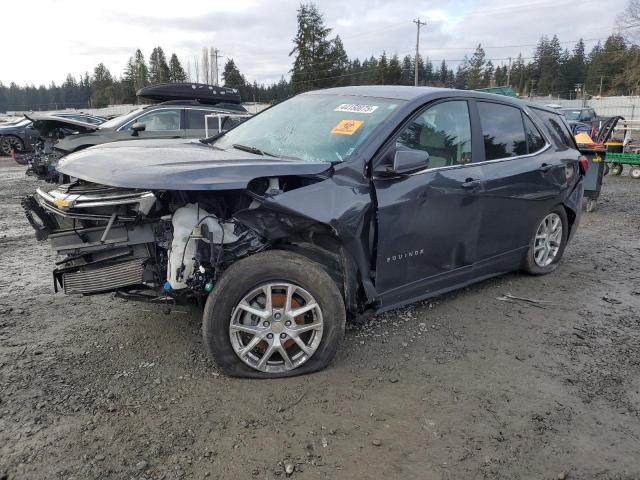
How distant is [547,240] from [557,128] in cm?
119

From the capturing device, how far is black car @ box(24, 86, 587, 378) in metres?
2.93

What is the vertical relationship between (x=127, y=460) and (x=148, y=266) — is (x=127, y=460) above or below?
below

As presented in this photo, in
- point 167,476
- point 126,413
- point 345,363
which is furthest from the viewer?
point 345,363

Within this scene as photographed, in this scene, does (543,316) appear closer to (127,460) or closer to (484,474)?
(484,474)

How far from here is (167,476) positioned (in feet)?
7.43

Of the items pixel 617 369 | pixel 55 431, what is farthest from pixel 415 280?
pixel 55 431

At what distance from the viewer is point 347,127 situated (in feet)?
11.6

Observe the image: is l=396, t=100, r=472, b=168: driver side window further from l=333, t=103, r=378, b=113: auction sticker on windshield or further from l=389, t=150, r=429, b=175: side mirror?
l=333, t=103, r=378, b=113: auction sticker on windshield

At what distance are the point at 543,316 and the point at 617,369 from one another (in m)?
0.89

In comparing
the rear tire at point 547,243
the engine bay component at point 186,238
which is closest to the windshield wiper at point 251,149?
the engine bay component at point 186,238

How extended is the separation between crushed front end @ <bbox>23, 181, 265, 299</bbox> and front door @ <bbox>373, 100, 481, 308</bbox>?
1032 millimetres

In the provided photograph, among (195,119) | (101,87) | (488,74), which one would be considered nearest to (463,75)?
(488,74)

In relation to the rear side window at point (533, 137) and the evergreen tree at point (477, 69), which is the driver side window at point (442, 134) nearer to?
the rear side window at point (533, 137)

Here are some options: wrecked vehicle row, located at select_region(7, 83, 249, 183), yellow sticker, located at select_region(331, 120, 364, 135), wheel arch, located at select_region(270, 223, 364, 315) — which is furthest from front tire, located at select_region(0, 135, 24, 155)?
wheel arch, located at select_region(270, 223, 364, 315)
